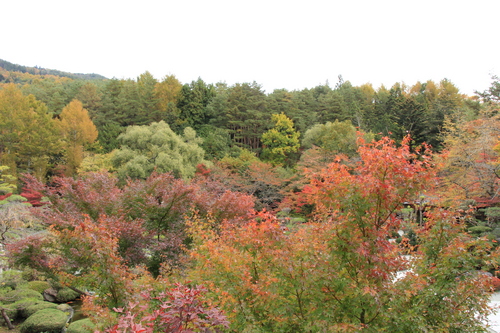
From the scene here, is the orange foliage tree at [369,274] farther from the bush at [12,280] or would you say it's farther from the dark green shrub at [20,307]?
A: the bush at [12,280]

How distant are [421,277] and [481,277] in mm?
645

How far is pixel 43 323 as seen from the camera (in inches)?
320

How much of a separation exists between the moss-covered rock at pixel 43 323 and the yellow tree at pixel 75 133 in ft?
60.3

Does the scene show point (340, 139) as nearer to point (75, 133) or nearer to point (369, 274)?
point (369, 274)

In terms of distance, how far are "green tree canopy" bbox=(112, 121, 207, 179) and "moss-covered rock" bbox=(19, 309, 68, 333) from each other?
437 inches

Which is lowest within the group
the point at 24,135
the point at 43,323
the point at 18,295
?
the point at 43,323

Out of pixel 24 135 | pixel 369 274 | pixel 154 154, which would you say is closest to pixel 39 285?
pixel 154 154

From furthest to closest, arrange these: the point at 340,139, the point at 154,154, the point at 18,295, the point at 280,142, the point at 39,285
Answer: the point at 280,142 → the point at 340,139 → the point at 154,154 → the point at 39,285 → the point at 18,295

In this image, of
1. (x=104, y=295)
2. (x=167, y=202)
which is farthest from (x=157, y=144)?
(x=104, y=295)

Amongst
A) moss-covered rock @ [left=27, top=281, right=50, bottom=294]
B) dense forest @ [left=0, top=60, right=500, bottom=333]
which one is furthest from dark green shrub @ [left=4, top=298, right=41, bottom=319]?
moss-covered rock @ [left=27, top=281, right=50, bottom=294]

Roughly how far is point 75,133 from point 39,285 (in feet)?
56.9

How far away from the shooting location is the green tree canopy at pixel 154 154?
1945 centimetres

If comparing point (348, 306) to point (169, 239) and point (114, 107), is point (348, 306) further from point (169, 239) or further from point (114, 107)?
point (114, 107)

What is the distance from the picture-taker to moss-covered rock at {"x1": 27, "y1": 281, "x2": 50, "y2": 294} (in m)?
10.9
